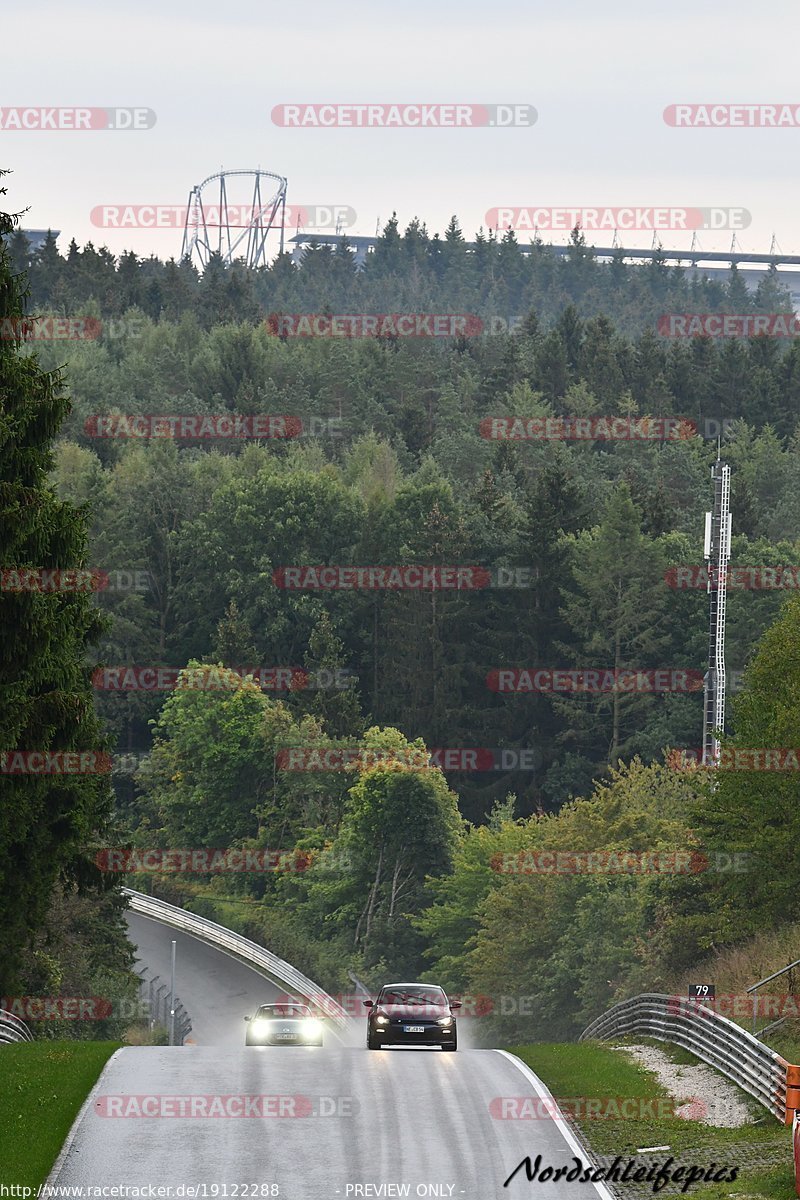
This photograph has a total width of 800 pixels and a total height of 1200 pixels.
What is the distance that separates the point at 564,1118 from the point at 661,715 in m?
84.8

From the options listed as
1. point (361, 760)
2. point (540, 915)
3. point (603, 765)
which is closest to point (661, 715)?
point (603, 765)

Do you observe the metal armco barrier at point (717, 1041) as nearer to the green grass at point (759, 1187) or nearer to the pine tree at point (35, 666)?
the green grass at point (759, 1187)

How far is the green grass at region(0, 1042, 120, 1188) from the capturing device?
75.7 ft

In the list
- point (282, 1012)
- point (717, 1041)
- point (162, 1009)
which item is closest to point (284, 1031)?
point (282, 1012)

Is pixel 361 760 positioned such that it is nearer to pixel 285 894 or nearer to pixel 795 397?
pixel 285 894

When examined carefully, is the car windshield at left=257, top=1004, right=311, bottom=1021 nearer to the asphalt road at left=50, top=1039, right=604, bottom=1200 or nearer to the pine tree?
the pine tree

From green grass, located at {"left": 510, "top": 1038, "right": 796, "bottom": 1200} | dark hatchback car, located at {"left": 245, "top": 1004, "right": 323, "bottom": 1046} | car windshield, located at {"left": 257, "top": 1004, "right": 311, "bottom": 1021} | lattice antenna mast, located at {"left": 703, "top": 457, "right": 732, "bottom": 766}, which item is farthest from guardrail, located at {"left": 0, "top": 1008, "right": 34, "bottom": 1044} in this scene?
lattice antenna mast, located at {"left": 703, "top": 457, "right": 732, "bottom": 766}

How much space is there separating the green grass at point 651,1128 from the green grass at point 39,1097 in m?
6.79

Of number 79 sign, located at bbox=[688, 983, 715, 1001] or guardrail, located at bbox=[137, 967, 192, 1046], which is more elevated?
number 79 sign, located at bbox=[688, 983, 715, 1001]

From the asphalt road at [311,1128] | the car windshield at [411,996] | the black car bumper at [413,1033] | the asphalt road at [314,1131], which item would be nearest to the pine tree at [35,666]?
the asphalt road at [311,1128]

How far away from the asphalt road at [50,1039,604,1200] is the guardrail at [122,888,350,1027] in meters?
38.3

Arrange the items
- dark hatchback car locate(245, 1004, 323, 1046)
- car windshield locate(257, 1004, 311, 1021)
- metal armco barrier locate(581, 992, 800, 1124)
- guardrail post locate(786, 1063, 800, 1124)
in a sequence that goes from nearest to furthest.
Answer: guardrail post locate(786, 1063, 800, 1124), metal armco barrier locate(581, 992, 800, 1124), dark hatchback car locate(245, 1004, 323, 1046), car windshield locate(257, 1004, 311, 1021)

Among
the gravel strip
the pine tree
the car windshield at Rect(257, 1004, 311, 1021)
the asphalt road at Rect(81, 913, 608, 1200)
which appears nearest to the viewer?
the asphalt road at Rect(81, 913, 608, 1200)

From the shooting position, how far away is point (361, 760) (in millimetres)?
99500
